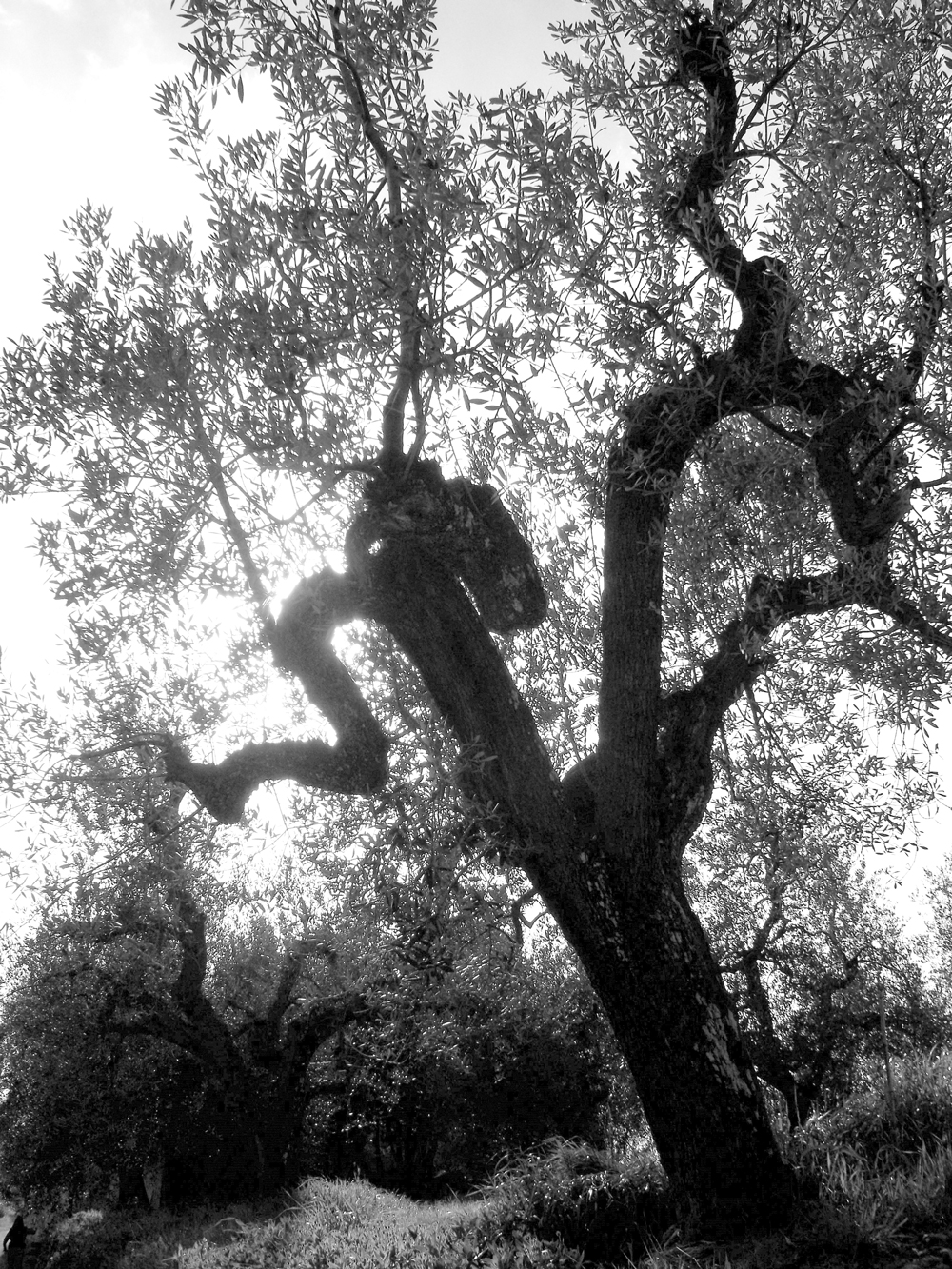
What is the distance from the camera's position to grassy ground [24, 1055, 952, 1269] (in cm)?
503

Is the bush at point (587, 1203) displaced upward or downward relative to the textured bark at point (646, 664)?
downward

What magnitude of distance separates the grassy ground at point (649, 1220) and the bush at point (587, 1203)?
0.04ft

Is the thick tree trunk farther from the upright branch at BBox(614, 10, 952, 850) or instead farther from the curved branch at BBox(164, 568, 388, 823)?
the curved branch at BBox(164, 568, 388, 823)

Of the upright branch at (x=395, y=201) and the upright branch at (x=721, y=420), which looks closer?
the upright branch at (x=395, y=201)

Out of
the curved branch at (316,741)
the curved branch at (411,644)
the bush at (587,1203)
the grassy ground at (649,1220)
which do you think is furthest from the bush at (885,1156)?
the curved branch at (316,741)

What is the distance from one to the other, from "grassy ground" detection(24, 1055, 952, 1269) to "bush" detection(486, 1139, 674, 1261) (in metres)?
0.01

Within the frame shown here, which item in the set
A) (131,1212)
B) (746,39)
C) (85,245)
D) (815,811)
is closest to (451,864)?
(815,811)

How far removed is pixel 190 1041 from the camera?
1836 cm

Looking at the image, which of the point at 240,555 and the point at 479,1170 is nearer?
the point at 240,555

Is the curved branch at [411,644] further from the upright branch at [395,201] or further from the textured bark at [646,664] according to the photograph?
the upright branch at [395,201]

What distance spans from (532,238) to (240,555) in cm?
306

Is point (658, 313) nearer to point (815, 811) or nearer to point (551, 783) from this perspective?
point (551, 783)

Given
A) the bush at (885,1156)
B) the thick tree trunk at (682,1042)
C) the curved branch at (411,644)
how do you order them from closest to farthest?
the bush at (885,1156) → the thick tree trunk at (682,1042) → the curved branch at (411,644)

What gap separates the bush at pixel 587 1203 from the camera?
650cm
